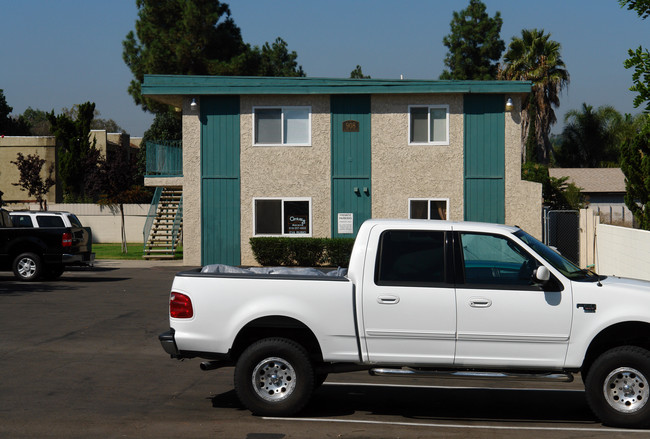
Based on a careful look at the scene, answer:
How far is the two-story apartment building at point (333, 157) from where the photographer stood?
27.6m

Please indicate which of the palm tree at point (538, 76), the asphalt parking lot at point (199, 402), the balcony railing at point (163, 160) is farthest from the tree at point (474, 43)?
the asphalt parking lot at point (199, 402)

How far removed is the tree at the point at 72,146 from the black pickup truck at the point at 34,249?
90.4ft

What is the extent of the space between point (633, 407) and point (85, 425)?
5.21 m

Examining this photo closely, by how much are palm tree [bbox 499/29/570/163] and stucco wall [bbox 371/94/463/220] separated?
32594 mm

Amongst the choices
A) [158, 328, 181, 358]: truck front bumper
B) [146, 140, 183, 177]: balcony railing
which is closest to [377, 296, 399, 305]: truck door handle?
[158, 328, 181, 358]: truck front bumper

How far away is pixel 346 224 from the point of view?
1105 inches

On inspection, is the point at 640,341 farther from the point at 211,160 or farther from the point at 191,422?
the point at 211,160

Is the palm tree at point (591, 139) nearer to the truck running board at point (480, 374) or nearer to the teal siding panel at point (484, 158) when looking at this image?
the teal siding panel at point (484, 158)

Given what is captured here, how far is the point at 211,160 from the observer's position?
93.2ft

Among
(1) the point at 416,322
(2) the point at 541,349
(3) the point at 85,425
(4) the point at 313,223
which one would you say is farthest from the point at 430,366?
(4) the point at 313,223

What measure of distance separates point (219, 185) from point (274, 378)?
20.6 meters

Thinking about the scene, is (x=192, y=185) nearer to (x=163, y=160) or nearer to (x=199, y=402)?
(x=163, y=160)

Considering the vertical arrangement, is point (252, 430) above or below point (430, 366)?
below

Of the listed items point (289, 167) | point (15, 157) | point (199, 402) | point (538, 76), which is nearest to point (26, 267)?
point (289, 167)
